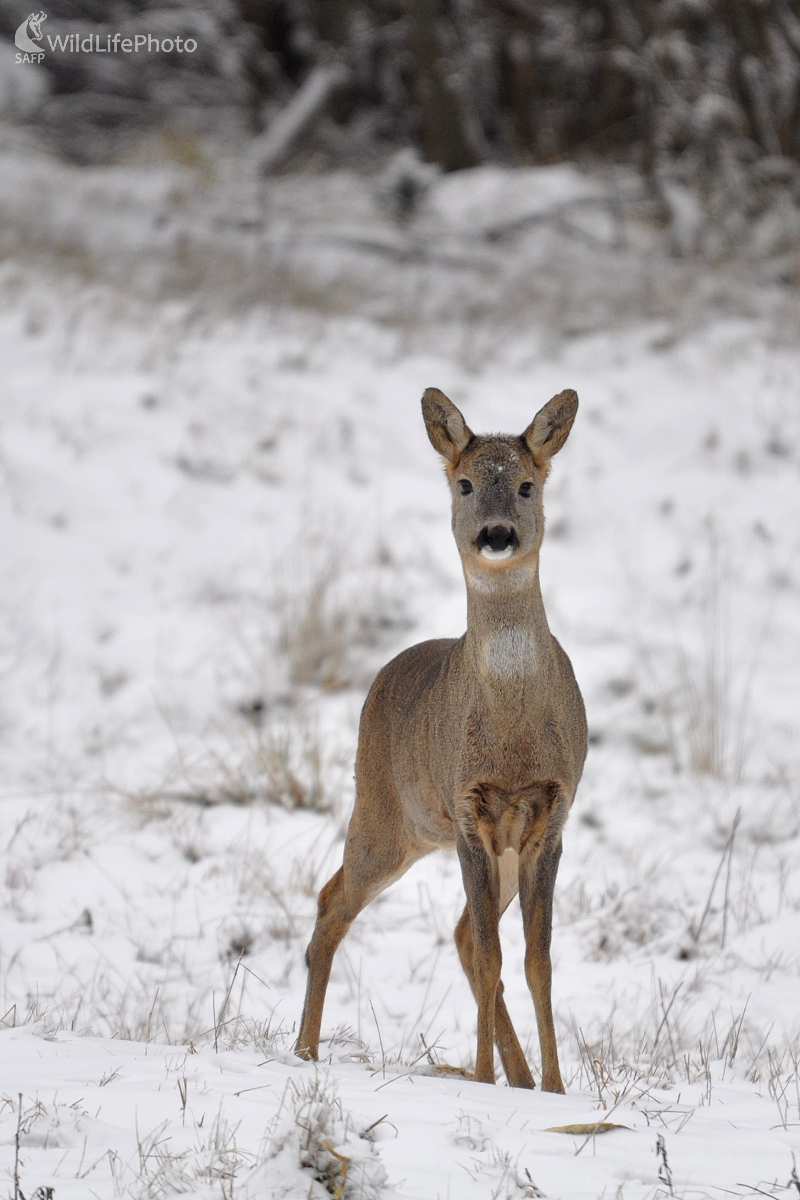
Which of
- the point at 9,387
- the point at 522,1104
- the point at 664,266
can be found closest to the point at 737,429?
the point at 664,266

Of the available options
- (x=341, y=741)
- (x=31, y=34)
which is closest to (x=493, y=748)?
(x=341, y=741)

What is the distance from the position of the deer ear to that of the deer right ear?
0.59 ft

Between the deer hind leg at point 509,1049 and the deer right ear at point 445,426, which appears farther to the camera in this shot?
the deer right ear at point 445,426

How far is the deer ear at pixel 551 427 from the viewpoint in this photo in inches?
153

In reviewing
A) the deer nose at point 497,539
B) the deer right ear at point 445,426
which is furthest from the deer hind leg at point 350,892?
the deer right ear at point 445,426

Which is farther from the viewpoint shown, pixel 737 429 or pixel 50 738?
pixel 737 429

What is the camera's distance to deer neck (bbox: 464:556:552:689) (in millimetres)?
3641

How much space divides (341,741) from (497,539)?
152 inches

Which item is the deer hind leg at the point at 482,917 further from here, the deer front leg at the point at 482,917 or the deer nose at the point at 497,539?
the deer nose at the point at 497,539

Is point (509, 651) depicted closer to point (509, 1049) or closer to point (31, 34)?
point (509, 1049)

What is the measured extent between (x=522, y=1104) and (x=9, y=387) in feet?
26.3

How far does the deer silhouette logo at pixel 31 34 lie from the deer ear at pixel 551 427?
12452 mm

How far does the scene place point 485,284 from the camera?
12.6m

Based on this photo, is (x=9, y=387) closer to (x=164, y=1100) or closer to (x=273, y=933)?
(x=273, y=933)
